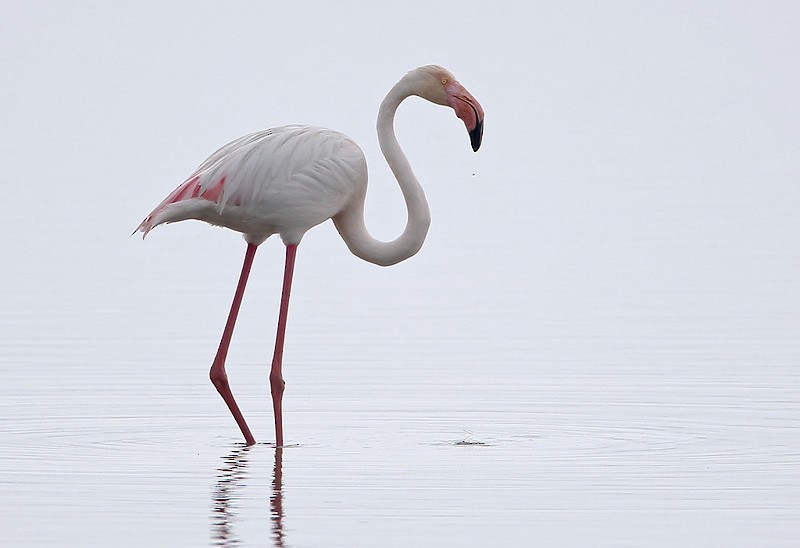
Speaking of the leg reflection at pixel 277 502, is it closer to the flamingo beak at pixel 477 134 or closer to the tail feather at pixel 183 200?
the tail feather at pixel 183 200

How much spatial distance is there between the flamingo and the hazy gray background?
949 mm

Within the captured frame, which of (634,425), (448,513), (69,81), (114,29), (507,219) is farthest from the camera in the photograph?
(114,29)

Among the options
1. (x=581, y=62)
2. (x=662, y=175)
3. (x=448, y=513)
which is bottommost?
(x=448, y=513)

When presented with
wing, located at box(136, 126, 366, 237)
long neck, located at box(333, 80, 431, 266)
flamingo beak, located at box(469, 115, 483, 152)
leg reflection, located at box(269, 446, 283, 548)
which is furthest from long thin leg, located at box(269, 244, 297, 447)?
flamingo beak, located at box(469, 115, 483, 152)

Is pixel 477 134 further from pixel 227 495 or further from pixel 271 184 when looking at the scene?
pixel 227 495

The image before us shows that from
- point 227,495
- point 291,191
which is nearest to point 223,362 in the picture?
point 291,191

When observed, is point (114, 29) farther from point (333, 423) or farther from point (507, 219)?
point (333, 423)

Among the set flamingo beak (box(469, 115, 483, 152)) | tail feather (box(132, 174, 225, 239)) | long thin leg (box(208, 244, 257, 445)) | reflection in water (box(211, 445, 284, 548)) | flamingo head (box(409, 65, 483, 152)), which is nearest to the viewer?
reflection in water (box(211, 445, 284, 548))

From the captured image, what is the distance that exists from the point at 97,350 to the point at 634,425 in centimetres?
525

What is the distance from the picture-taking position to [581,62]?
284ft

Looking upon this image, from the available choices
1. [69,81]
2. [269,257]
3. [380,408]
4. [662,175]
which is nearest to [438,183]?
[662,175]

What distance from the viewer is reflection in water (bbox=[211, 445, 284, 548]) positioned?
357 inches

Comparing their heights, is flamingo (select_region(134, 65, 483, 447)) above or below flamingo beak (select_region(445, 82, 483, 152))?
below

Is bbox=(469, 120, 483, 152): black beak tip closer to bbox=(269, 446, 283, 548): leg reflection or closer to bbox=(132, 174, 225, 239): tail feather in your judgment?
bbox=(132, 174, 225, 239): tail feather
